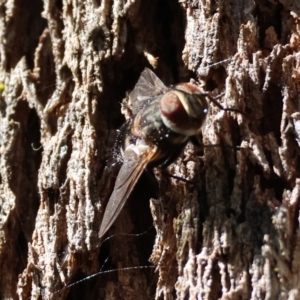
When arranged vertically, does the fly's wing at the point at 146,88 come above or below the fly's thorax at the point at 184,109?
above

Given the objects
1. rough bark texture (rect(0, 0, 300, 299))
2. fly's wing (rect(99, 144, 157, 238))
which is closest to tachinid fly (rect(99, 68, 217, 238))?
fly's wing (rect(99, 144, 157, 238))

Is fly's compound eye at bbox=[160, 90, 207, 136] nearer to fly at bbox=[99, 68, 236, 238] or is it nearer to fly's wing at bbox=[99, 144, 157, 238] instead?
fly at bbox=[99, 68, 236, 238]

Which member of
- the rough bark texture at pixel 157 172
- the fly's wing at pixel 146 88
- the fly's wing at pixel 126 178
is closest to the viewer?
the rough bark texture at pixel 157 172

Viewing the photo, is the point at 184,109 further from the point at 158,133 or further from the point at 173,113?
the point at 158,133

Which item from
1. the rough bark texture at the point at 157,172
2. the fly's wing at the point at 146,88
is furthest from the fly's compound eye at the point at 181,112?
the fly's wing at the point at 146,88

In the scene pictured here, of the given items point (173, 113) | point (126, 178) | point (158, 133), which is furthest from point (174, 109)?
point (126, 178)

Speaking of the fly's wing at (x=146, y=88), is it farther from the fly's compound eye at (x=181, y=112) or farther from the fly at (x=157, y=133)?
the fly's compound eye at (x=181, y=112)

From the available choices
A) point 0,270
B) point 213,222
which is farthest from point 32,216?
point 213,222
